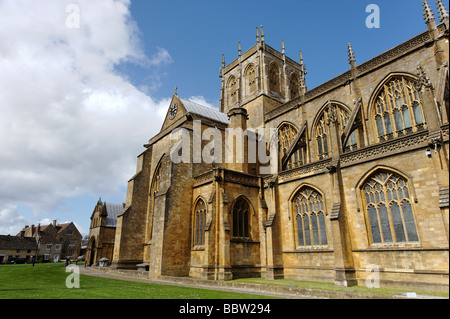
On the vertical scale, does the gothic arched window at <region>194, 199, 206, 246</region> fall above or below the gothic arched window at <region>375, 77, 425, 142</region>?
below

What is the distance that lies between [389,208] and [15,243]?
234 feet

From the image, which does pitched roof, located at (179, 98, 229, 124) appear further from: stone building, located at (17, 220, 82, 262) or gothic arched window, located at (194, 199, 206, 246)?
stone building, located at (17, 220, 82, 262)

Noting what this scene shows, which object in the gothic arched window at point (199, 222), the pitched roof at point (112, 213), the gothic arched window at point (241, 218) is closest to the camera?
the gothic arched window at point (241, 218)

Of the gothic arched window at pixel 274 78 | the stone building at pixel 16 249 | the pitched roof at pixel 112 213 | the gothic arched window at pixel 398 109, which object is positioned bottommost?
the stone building at pixel 16 249

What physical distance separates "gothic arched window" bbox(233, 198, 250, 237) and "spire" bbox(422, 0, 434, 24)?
1633 centimetres

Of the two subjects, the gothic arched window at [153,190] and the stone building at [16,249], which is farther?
the stone building at [16,249]

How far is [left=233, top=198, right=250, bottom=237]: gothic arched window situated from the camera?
1964 centimetres

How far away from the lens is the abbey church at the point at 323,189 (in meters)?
13.1

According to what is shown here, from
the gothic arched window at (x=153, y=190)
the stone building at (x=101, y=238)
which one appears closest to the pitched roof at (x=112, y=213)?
the stone building at (x=101, y=238)

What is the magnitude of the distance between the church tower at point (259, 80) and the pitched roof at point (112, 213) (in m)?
22.4

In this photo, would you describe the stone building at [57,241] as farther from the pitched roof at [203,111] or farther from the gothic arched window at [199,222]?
the gothic arched window at [199,222]

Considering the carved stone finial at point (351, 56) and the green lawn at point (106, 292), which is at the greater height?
the carved stone finial at point (351, 56)

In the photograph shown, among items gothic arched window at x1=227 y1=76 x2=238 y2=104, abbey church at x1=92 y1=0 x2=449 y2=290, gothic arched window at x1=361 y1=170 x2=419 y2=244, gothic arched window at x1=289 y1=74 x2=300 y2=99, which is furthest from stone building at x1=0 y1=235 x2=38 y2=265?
gothic arched window at x1=361 y1=170 x2=419 y2=244
